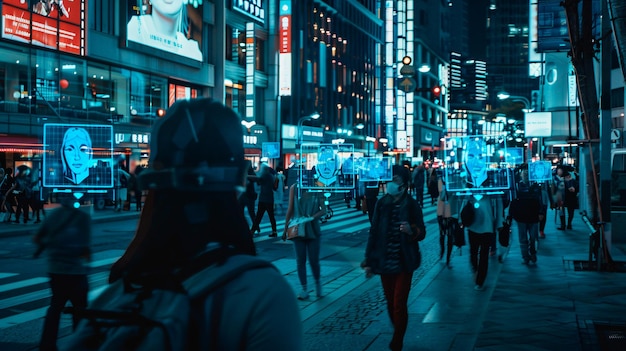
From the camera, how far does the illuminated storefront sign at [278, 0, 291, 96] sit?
54.1 m

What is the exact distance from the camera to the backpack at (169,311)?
1753 mm

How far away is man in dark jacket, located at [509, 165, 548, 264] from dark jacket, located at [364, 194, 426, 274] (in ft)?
23.2

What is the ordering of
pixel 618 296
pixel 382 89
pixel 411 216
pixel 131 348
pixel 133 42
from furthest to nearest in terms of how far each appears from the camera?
1. pixel 382 89
2. pixel 133 42
3. pixel 618 296
4. pixel 411 216
5. pixel 131 348

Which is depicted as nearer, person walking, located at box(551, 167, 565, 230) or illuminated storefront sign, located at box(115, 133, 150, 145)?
person walking, located at box(551, 167, 565, 230)

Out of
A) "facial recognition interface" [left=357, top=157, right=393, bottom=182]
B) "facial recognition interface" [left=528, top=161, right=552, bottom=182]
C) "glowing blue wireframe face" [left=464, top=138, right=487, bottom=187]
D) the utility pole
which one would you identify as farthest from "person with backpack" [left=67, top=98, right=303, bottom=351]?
"facial recognition interface" [left=357, top=157, right=393, bottom=182]

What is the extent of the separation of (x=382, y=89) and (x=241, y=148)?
83.8 metres

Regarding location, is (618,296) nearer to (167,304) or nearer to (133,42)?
(167,304)

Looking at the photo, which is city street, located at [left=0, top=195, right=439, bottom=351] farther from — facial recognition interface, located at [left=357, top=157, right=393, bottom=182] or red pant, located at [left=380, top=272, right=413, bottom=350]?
facial recognition interface, located at [left=357, top=157, right=393, bottom=182]

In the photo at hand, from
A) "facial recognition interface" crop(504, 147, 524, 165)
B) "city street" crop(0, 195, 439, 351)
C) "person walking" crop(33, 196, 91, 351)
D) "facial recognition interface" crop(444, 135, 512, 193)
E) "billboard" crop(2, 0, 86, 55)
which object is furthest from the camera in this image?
"billboard" crop(2, 0, 86, 55)

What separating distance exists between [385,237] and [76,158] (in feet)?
20.2

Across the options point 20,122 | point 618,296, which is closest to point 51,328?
point 618,296

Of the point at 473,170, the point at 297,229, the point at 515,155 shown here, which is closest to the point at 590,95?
the point at 473,170

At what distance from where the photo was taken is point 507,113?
8750cm

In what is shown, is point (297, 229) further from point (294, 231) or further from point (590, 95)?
point (590, 95)
